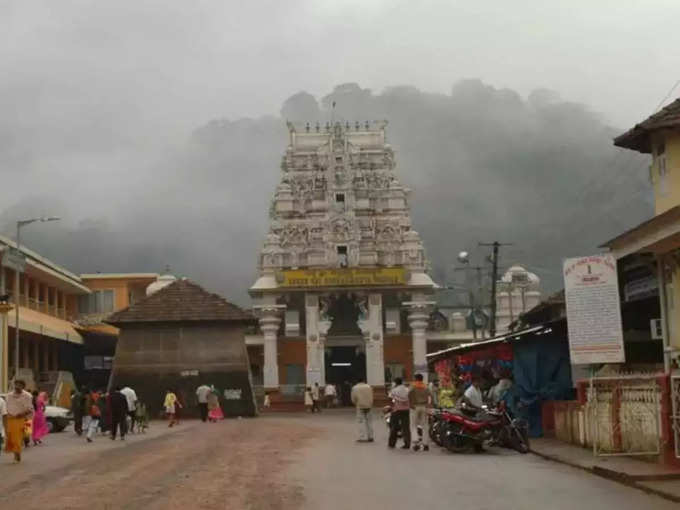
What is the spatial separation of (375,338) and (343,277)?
476 cm

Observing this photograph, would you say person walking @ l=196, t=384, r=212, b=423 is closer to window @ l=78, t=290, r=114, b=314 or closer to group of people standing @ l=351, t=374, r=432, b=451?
group of people standing @ l=351, t=374, r=432, b=451

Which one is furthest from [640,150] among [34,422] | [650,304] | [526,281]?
[526,281]

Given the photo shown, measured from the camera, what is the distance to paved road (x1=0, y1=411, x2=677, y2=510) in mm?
12062

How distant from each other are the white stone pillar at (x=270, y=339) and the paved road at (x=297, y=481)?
Answer: 46441mm

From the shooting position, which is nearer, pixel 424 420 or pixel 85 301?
pixel 424 420

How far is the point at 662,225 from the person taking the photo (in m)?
16.2

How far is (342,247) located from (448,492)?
5781 cm

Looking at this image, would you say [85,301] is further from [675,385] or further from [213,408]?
[675,385]

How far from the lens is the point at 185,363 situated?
4672 cm

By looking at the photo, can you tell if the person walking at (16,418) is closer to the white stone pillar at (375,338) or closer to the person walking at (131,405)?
the person walking at (131,405)

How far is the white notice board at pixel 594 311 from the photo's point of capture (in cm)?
1705

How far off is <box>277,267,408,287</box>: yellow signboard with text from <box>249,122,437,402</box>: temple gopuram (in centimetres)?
7

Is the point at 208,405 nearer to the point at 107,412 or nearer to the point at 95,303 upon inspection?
the point at 107,412

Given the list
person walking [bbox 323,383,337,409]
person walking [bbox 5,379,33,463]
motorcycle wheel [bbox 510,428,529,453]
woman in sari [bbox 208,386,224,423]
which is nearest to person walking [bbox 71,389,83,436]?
woman in sari [bbox 208,386,224,423]
